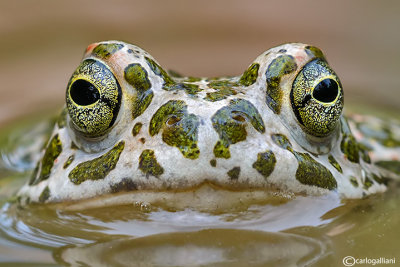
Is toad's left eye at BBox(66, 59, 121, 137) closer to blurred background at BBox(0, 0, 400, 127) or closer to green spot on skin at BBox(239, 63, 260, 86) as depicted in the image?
green spot on skin at BBox(239, 63, 260, 86)

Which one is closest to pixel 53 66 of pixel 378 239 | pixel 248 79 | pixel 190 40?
pixel 190 40

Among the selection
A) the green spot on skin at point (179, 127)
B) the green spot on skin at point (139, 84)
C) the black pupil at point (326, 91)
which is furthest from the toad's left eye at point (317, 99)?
the green spot on skin at point (139, 84)

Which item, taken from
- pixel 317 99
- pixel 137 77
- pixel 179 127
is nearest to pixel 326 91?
pixel 317 99

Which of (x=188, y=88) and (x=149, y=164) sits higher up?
(x=188, y=88)

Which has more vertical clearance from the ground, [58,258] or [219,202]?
[219,202]

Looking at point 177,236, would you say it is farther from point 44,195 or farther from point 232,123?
point 44,195

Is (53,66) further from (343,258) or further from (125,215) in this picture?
(343,258)

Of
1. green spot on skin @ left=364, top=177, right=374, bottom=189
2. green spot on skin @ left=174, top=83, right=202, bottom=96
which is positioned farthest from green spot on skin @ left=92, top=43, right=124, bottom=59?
green spot on skin @ left=364, top=177, right=374, bottom=189
